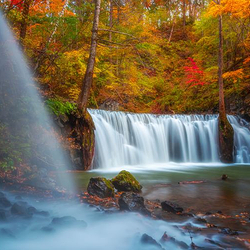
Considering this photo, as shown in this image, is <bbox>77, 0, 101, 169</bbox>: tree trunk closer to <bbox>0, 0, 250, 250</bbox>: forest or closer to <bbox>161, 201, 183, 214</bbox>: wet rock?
<bbox>0, 0, 250, 250</bbox>: forest

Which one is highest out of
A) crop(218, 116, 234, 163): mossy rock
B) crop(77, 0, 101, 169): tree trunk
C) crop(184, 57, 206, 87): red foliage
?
crop(184, 57, 206, 87): red foliage

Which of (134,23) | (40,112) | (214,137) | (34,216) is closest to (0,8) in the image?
(40,112)

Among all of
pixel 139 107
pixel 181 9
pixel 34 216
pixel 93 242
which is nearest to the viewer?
pixel 93 242

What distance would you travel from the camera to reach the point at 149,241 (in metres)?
3.28

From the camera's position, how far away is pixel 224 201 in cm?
535

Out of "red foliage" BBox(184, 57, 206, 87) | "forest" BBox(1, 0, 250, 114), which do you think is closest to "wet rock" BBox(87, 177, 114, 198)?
"forest" BBox(1, 0, 250, 114)

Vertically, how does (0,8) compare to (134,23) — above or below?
below

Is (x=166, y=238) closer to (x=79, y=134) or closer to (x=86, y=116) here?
(x=79, y=134)

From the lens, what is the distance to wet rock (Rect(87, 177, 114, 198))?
5246 mm

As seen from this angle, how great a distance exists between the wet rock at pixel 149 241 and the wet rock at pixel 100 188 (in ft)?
6.51

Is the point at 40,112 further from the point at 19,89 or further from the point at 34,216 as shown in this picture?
the point at 34,216

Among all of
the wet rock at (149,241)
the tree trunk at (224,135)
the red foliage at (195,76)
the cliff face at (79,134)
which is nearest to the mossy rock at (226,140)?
the tree trunk at (224,135)

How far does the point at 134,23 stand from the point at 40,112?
13.1 m

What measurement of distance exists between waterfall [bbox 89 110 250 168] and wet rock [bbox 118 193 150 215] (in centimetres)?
733
